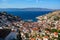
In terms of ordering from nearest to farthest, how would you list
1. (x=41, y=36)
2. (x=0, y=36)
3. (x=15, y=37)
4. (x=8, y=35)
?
(x=0, y=36), (x=8, y=35), (x=15, y=37), (x=41, y=36)

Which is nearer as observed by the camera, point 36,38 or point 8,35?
point 8,35

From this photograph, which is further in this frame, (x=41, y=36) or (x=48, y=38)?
(x=41, y=36)

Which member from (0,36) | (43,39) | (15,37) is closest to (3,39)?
(0,36)

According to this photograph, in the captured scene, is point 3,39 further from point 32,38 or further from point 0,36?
point 32,38

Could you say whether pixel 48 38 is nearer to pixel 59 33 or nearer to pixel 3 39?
pixel 59 33

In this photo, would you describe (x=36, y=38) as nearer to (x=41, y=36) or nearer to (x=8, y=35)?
(x=41, y=36)

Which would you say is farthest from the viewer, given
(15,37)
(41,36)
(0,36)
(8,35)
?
(41,36)


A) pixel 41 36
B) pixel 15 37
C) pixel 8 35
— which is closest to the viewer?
pixel 8 35

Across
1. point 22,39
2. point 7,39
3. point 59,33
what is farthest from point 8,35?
point 59,33
